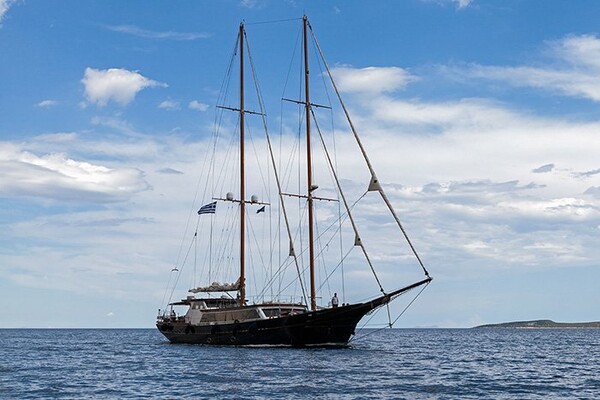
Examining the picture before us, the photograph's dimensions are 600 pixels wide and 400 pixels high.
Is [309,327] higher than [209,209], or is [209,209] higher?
[209,209]

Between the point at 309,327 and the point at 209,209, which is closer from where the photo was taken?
the point at 309,327

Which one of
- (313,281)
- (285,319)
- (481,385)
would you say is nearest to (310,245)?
(313,281)

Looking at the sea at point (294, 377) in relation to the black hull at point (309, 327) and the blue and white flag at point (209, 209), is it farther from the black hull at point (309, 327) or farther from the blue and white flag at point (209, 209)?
the blue and white flag at point (209, 209)

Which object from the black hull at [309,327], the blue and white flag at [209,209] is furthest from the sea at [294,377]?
the blue and white flag at [209,209]

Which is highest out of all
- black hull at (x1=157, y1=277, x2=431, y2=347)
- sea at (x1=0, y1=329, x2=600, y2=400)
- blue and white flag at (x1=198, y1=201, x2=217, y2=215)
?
blue and white flag at (x1=198, y1=201, x2=217, y2=215)

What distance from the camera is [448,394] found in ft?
133

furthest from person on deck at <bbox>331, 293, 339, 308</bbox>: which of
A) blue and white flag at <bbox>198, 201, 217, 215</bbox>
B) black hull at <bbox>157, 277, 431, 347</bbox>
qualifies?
blue and white flag at <bbox>198, 201, 217, 215</bbox>

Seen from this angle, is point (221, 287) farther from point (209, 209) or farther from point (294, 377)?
point (294, 377)

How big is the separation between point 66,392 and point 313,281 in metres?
30.5

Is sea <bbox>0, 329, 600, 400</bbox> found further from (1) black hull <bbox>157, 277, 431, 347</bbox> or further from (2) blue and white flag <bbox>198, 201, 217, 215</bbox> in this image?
(2) blue and white flag <bbox>198, 201, 217, 215</bbox>

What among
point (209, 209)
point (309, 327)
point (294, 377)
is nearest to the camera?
point (294, 377)

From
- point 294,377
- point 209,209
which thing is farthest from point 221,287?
point 294,377

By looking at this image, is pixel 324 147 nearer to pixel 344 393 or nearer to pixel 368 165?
pixel 368 165

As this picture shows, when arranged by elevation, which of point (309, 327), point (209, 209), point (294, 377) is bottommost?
point (294, 377)
